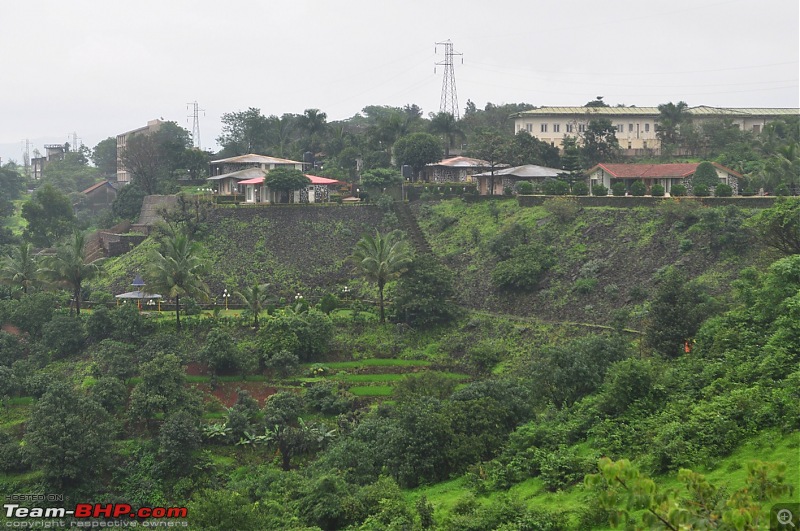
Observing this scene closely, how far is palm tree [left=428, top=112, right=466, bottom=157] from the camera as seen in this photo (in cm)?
6650

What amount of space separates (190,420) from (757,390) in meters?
18.5

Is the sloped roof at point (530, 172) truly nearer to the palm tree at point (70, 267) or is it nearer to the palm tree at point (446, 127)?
the palm tree at point (446, 127)

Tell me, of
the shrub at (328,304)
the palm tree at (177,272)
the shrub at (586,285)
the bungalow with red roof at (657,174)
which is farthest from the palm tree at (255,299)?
the bungalow with red roof at (657,174)

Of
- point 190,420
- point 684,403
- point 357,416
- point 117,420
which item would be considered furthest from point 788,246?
point 117,420

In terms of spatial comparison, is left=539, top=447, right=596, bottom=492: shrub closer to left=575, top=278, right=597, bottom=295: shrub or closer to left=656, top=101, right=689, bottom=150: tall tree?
left=575, top=278, right=597, bottom=295: shrub

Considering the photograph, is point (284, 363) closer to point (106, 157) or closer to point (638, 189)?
point (638, 189)

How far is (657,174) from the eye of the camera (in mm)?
47125

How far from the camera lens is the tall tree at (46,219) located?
2227 inches

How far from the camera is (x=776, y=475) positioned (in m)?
9.02

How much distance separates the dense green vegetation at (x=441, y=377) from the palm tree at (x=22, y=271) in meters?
0.23

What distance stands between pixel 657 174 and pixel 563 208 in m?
7.49

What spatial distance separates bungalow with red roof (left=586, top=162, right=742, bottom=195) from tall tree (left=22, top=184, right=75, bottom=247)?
36.0m

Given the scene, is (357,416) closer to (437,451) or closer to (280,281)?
(437,451)

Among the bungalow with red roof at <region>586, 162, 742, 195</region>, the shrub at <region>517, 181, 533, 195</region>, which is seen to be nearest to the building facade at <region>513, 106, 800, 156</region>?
Result: the bungalow with red roof at <region>586, 162, 742, 195</region>
